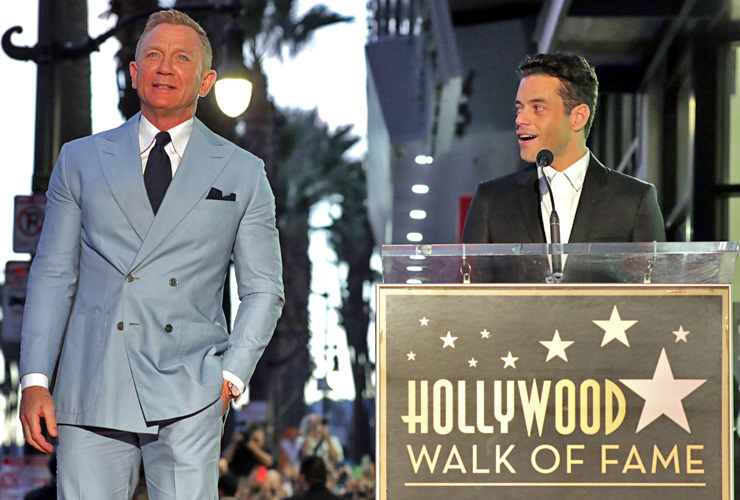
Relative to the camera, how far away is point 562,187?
4887 mm

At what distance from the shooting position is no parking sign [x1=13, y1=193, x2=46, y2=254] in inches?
461

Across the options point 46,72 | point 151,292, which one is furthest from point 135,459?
point 46,72

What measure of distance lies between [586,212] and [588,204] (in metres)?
0.03

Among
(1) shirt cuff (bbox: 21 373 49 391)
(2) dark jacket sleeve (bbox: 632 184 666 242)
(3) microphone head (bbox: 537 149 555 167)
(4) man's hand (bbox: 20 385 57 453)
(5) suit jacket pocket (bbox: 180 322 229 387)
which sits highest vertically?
(3) microphone head (bbox: 537 149 555 167)

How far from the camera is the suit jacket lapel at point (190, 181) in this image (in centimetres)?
438

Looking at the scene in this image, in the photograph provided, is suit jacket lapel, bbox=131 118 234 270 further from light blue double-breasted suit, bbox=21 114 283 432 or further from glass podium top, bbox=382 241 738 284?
glass podium top, bbox=382 241 738 284

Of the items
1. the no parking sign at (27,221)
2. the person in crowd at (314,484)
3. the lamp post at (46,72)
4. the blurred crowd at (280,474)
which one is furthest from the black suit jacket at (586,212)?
the person in crowd at (314,484)

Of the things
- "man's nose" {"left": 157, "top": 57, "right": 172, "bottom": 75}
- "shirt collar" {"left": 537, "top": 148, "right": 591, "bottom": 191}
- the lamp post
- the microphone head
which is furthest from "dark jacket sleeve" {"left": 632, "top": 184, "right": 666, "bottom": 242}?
the lamp post

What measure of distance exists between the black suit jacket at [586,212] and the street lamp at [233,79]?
29.6ft

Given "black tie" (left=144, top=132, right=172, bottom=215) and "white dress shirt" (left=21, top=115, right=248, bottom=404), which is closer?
"black tie" (left=144, top=132, right=172, bottom=215)

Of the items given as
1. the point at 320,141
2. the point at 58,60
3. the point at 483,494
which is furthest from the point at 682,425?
the point at 320,141

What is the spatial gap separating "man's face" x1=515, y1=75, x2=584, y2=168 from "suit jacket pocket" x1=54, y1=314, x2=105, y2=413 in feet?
5.60

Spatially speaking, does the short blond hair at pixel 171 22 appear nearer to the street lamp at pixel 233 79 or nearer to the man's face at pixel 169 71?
the man's face at pixel 169 71

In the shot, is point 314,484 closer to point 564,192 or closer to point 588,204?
point 564,192
